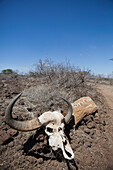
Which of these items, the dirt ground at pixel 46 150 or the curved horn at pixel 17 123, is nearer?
the curved horn at pixel 17 123

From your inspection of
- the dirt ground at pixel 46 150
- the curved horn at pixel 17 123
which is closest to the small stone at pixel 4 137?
the dirt ground at pixel 46 150

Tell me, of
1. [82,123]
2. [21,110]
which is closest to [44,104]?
[21,110]

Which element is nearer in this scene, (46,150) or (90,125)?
(46,150)

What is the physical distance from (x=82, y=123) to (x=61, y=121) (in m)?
1.29

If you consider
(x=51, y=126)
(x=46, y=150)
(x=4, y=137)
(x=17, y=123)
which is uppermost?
(x=17, y=123)

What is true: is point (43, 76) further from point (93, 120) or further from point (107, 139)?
point (107, 139)

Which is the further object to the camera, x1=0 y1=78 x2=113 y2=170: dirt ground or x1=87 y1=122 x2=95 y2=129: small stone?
x1=87 y1=122 x2=95 y2=129: small stone

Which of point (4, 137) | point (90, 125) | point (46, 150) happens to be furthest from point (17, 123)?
point (90, 125)

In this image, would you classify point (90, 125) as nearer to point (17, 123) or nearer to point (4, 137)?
point (17, 123)

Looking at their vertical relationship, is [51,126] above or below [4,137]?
above

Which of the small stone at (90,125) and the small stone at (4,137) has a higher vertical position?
the small stone at (4,137)

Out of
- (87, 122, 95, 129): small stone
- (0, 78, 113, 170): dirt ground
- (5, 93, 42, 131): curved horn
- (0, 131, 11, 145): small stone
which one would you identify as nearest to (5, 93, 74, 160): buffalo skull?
(5, 93, 42, 131): curved horn

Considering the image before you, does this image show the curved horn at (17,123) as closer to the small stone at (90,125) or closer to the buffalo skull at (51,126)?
the buffalo skull at (51,126)

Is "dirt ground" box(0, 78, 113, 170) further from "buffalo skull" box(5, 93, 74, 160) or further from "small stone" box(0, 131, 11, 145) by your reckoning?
"buffalo skull" box(5, 93, 74, 160)
